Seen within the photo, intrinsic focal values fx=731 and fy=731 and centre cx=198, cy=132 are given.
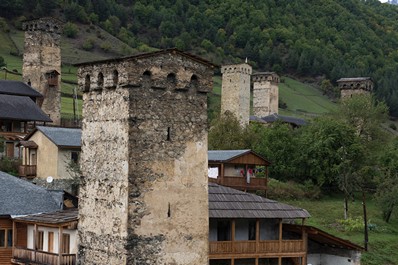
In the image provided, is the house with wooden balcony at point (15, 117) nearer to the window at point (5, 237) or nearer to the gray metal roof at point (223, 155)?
the gray metal roof at point (223, 155)

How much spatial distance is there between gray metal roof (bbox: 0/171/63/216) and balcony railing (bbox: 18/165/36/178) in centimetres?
1280


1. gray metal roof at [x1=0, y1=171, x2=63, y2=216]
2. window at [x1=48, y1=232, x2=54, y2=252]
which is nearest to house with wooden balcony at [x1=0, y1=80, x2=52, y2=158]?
gray metal roof at [x1=0, y1=171, x2=63, y2=216]

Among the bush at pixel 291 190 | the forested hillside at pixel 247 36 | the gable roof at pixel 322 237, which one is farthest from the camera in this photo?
the forested hillside at pixel 247 36

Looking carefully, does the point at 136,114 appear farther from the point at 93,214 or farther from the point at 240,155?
the point at 240,155

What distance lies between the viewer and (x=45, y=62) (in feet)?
244

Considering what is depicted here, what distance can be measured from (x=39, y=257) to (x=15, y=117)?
90.3 feet

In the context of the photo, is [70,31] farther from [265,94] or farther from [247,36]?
[247,36]

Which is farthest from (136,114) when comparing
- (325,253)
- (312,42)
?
(312,42)

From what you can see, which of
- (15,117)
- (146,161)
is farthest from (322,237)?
(15,117)

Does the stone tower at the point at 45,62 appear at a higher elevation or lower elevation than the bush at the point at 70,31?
lower

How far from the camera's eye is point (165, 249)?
24.3 m

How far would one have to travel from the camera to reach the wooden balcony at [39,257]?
3004 centimetres

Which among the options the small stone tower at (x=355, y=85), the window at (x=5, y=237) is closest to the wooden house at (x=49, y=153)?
the window at (x=5, y=237)

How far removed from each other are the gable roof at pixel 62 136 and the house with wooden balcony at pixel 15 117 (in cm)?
548
